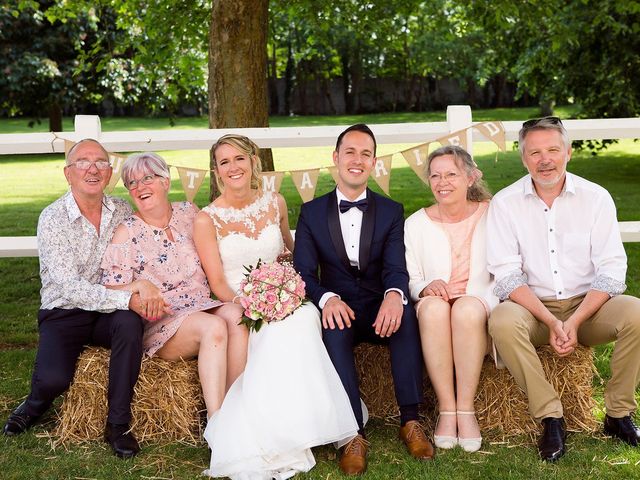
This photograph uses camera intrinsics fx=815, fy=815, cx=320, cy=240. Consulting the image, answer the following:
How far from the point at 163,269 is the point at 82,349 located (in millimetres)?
573

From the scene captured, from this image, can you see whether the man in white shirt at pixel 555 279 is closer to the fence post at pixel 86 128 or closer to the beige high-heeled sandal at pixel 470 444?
the beige high-heeled sandal at pixel 470 444

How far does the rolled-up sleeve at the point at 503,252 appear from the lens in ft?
13.3

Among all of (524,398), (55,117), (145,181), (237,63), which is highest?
(237,63)

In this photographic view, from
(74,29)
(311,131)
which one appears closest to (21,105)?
(74,29)

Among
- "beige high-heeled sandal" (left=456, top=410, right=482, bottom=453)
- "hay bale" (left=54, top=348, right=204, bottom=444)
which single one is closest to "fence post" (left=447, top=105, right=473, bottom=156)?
"beige high-heeled sandal" (left=456, top=410, right=482, bottom=453)

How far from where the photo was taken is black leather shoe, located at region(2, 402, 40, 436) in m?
4.12

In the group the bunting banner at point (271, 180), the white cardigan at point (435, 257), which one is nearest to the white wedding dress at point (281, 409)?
the white cardigan at point (435, 257)

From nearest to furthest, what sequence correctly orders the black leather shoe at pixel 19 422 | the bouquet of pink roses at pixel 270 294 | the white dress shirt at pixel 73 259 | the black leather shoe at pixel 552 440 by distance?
the black leather shoe at pixel 552 440
the bouquet of pink roses at pixel 270 294
the white dress shirt at pixel 73 259
the black leather shoe at pixel 19 422

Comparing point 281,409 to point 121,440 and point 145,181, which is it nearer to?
point 121,440

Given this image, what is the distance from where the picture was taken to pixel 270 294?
12.5ft

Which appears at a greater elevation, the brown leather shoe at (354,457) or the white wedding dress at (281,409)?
the white wedding dress at (281,409)

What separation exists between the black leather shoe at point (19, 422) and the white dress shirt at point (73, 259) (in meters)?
0.56

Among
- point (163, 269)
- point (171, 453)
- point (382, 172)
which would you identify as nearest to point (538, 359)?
point (382, 172)

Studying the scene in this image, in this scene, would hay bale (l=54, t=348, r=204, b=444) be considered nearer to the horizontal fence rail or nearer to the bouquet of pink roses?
the bouquet of pink roses
